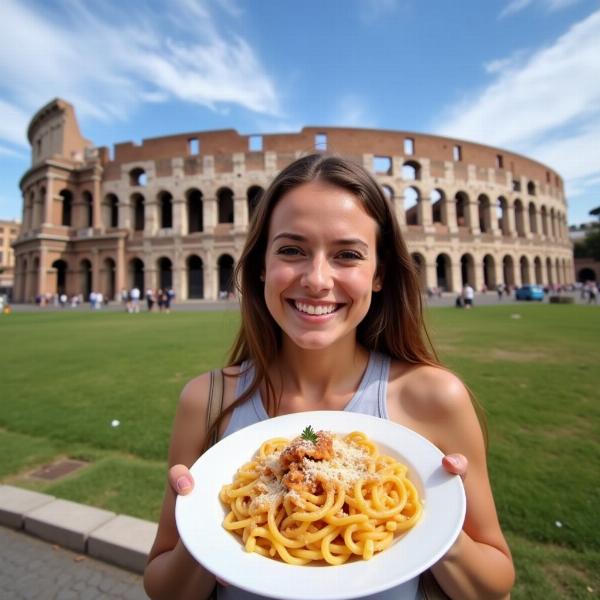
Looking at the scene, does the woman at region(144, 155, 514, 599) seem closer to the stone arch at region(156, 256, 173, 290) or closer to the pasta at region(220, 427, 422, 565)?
the pasta at region(220, 427, 422, 565)

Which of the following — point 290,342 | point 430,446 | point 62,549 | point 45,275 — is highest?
point 45,275

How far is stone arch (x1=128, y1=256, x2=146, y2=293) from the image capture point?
35781 mm

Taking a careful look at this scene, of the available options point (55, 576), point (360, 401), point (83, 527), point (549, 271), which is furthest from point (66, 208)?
point (549, 271)

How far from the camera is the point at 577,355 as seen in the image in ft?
26.2

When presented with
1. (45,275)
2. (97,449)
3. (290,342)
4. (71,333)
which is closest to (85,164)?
(45,275)

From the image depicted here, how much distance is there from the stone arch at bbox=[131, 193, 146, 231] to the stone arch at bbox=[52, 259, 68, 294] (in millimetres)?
8199

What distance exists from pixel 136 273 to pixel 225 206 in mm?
11328

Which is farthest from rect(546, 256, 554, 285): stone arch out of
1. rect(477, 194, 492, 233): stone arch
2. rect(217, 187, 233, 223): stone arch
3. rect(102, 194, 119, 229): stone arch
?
rect(102, 194, 119, 229): stone arch

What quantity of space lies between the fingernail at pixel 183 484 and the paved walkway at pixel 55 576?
187cm

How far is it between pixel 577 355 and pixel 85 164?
140 feet

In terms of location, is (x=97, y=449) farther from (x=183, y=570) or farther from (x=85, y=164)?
(x=85, y=164)

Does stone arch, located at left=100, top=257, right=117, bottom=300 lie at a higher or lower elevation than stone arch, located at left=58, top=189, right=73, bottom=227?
lower

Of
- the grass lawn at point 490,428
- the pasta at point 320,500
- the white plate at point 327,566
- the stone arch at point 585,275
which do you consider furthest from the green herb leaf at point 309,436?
the stone arch at point 585,275

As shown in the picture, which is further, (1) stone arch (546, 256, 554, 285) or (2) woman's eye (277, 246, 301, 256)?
(1) stone arch (546, 256, 554, 285)
